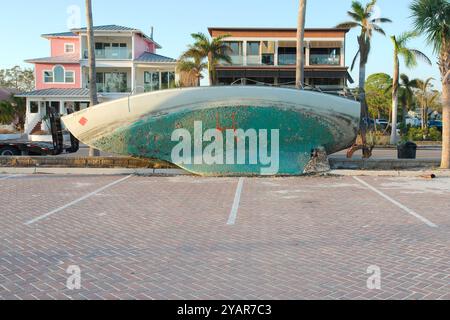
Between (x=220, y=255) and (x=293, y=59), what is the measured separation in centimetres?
4063

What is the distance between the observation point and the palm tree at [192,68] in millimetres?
35188

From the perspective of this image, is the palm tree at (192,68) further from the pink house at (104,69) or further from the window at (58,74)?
the window at (58,74)

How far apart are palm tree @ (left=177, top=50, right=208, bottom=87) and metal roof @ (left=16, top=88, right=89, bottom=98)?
9.33m

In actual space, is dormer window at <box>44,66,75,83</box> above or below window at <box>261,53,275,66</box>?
below

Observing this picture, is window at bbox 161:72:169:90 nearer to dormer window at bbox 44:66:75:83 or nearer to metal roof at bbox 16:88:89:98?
metal roof at bbox 16:88:89:98

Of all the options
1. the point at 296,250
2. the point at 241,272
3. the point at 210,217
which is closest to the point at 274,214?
the point at 210,217

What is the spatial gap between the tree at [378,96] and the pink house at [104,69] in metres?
20.7

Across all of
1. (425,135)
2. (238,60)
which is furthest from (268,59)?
(425,135)

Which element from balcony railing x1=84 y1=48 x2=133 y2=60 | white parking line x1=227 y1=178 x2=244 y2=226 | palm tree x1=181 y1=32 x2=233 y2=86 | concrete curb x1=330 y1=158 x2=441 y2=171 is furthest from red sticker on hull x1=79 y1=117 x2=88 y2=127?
balcony railing x1=84 y1=48 x2=133 y2=60

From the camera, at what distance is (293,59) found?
45.0 metres

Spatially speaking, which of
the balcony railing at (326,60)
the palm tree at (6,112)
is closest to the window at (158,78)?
the palm tree at (6,112)

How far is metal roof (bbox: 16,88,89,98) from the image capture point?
40344 millimetres

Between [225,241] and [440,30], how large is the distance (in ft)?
36.7
